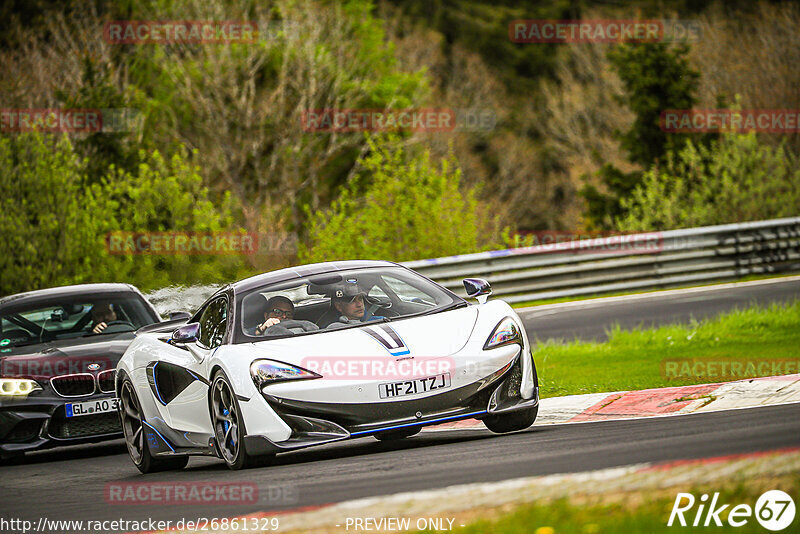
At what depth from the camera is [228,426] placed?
8.88 metres

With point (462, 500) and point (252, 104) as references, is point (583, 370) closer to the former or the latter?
point (462, 500)

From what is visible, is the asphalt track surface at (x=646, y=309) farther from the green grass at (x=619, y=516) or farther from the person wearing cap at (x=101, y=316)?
the green grass at (x=619, y=516)

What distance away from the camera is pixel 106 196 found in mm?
25203

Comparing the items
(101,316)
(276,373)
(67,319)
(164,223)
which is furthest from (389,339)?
(164,223)

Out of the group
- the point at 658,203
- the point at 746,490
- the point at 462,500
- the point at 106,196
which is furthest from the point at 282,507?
the point at 658,203

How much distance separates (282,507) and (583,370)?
6.78 m

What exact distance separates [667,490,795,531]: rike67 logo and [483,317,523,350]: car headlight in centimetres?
364

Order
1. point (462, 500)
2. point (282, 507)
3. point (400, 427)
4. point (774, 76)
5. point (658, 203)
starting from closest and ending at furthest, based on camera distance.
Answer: point (462, 500) → point (282, 507) → point (400, 427) → point (658, 203) → point (774, 76)

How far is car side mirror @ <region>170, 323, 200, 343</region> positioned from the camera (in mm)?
9633

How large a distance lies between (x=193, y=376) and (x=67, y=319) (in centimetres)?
410

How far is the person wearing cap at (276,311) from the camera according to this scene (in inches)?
366

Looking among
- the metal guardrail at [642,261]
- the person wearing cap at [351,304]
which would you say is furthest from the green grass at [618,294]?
the person wearing cap at [351,304]

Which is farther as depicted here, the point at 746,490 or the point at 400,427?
the point at 400,427

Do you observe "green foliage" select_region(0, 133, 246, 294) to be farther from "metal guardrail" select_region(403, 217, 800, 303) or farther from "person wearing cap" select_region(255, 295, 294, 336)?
"person wearing cap" select_region(255, 295, 294, 336)
